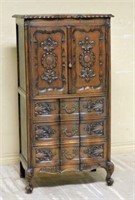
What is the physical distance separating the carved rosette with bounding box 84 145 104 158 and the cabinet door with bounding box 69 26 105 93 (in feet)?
1.45

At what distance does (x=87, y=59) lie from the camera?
11.6ft

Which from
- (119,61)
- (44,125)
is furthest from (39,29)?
(119,61)

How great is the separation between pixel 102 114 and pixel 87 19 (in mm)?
737

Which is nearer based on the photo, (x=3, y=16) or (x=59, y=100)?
(x=59, y=100)

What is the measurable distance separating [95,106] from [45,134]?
0.44 metres

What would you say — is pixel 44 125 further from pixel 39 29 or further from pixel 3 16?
pixel 3 16

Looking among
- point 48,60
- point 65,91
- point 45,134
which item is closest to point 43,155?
point 45,134

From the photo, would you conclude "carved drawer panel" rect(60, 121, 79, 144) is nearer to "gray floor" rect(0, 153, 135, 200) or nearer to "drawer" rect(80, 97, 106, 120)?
"drawer" rect(80, 97, 106, 120)

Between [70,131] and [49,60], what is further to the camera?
[70,131]

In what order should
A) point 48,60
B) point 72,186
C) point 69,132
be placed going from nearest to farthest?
point 48,60 < point 69,132 < point 72,186

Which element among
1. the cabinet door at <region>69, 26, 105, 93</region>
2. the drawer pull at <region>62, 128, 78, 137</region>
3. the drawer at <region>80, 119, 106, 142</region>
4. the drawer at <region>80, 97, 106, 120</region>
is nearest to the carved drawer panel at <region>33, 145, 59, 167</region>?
the drawer pull at <region>62, 128, 78, 137</region>

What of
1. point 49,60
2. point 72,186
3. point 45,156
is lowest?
point 72,186

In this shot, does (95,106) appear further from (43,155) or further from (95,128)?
(43,155)

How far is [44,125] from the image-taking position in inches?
139
